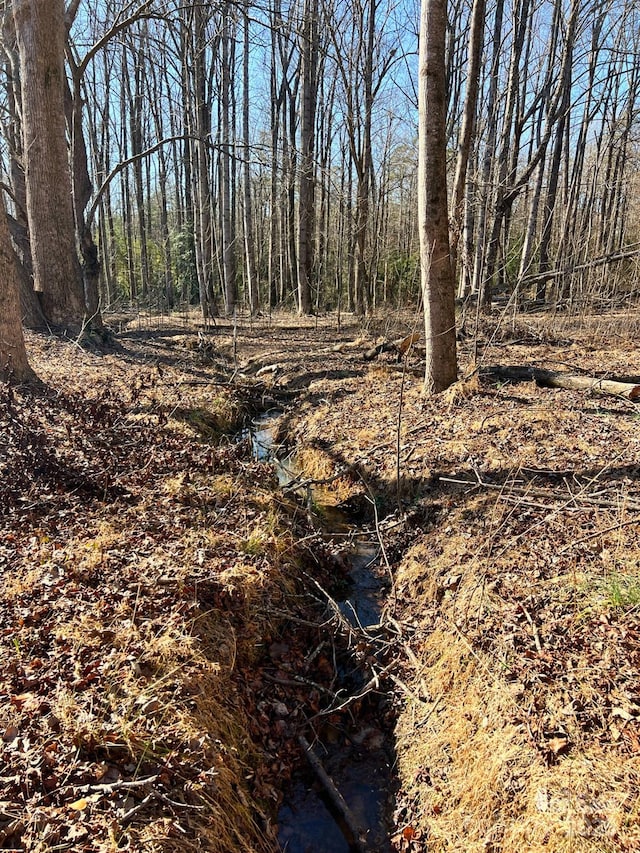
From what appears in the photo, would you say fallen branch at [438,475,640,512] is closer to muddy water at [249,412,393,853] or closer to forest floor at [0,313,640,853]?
forest floor at [0,313,640,853]

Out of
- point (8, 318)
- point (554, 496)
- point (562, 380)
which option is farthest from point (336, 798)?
point (8, 318)

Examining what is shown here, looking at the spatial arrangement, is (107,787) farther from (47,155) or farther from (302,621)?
(47,155)

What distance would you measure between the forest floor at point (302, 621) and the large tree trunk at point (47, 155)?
13.6ft

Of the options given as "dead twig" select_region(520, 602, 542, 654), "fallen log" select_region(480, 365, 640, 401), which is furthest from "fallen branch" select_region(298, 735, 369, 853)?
"fallen log" select_region(480, 365, 640, 401)

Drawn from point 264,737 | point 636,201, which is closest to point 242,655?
point 264,737

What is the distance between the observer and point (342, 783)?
326 cm

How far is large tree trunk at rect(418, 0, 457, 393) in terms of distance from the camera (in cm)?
605

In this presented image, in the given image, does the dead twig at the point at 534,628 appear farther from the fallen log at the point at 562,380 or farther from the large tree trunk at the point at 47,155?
the large tree trunk at the point at 47,155

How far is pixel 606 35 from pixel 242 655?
851 inches

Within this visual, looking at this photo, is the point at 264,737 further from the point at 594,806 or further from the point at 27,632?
the point at 594,806

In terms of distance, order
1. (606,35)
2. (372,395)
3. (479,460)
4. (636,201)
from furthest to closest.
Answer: (636,201)
(606,35)
(372,395)
(479,460)

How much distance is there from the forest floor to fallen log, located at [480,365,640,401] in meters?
0.15

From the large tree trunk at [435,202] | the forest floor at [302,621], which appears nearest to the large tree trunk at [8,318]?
the forest floor at [302,621]

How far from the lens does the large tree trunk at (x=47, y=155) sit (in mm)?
9195
